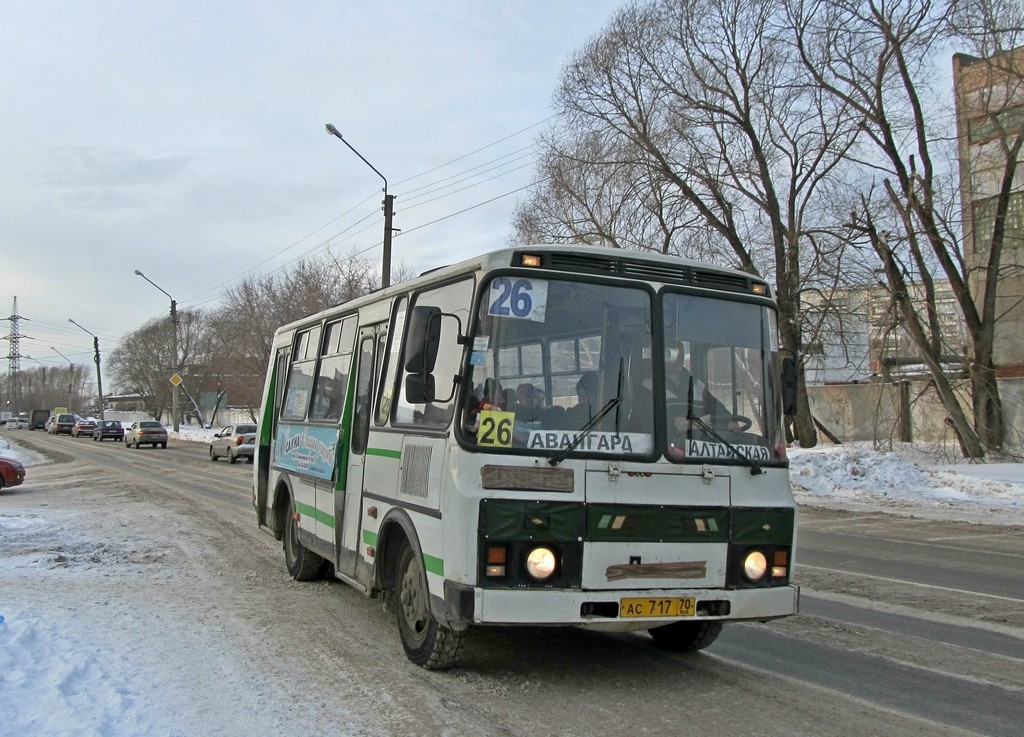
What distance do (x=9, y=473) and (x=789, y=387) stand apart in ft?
65.2

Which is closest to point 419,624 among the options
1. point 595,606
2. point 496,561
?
point 496,561

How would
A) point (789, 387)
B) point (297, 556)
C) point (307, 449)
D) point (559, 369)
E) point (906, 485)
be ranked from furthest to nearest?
1. point (906, 485)
2. point (297, 556)
3. point (307, 449)
4. point (789, 387)
5. point (559, 369)

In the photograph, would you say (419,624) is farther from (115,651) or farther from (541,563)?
(115,651)

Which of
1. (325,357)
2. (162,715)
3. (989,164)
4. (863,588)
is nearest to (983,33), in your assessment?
(989,164)

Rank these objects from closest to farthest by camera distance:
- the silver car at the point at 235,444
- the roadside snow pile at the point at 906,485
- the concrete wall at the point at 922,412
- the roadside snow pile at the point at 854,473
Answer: the roadside snow pile at the point at 906,485, the roadside snow pile at the point at 854,473, the concrete wall at the point at 922,412, the silver car at the point at 235,444

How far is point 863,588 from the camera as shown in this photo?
9.05 meters

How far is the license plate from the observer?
5.38 m

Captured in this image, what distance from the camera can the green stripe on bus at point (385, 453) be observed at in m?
6.45

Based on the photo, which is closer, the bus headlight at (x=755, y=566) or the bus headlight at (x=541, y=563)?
the bus headlight at (x=541, y=563)

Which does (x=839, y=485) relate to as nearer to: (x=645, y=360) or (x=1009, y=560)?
(x=1009, y=560)

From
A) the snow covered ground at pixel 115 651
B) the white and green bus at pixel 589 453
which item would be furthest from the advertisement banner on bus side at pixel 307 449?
the white and green bus at pixel 589 453

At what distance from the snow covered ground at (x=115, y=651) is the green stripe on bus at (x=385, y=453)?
5.48 feet

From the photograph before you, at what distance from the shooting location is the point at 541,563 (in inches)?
208

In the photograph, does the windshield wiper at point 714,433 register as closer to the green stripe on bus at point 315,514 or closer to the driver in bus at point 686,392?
the driver in bus at point 686,392
